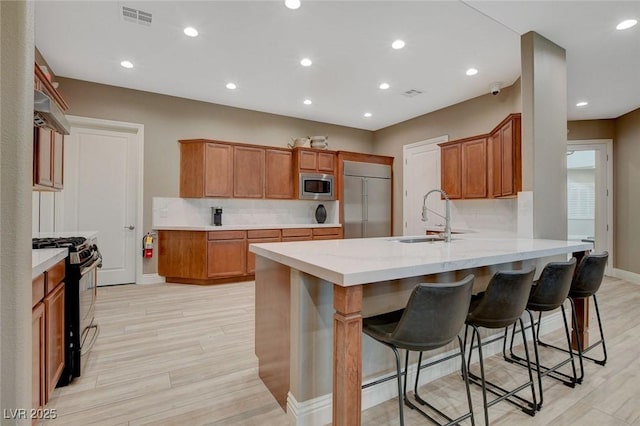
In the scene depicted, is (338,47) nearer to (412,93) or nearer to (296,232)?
(412,93)

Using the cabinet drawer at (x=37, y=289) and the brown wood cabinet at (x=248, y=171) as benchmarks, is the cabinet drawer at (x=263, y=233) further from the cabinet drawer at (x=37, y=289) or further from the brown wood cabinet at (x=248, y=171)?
the cabinet drawer at (x=37, y=289)

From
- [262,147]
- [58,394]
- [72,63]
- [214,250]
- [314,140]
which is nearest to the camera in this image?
[58,394]

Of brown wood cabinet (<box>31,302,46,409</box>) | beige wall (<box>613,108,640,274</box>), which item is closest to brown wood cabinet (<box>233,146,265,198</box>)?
brown wood cabinet (<box>31,302,46,409</box>)

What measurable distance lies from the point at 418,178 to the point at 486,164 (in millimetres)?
1763

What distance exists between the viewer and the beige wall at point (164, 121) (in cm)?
441

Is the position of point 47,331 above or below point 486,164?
below

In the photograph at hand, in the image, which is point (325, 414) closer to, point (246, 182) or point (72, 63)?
point (246, 182)

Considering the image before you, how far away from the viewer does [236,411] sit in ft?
5.98

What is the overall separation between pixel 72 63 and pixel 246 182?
265cm

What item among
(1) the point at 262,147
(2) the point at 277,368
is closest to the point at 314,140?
(1) the point at 262,147

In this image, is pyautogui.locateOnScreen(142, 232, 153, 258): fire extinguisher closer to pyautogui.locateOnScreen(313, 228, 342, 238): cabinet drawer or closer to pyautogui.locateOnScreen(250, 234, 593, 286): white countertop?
pyautogui.locateOnScreen(313, 228, 342, 238): cabinet drawer

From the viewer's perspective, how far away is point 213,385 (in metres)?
2.09

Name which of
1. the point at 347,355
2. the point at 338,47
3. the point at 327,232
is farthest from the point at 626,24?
the point at 327,232

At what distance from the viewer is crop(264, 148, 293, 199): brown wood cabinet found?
5.46 m
